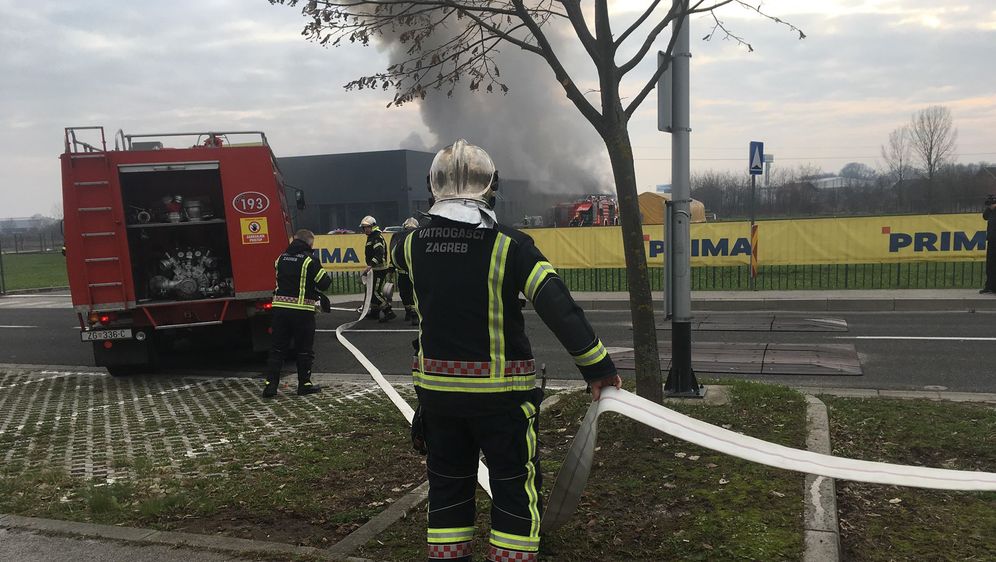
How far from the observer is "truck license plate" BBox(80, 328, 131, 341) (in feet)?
27.6

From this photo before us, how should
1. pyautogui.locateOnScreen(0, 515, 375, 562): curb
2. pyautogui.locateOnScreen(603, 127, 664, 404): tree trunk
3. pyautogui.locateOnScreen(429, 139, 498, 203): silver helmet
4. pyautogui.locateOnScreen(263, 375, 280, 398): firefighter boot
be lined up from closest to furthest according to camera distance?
pyautogui.locateOnScreen(429, 139, 498, 203): silver helmet < pyautogui.locateOnScreen(0, 515, 375, 562): curb < pyautogui.locateOnScreen(603, 127, 664, 404): tree trunk < pyautogui.locateOnScreen(263, 375, 280, 398): firefighter boot

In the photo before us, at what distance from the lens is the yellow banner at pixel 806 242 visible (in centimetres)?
1398

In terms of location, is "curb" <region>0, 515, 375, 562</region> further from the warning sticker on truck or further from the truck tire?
the warning sticker on truck

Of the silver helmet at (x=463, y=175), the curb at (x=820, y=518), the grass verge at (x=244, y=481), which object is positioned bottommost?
the grass verge at (x=244, y=481)

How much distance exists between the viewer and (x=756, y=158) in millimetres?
14164

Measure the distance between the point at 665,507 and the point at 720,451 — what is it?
0.84m

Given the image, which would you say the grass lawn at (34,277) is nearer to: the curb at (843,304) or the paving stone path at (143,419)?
the paving stone path at (143,419)

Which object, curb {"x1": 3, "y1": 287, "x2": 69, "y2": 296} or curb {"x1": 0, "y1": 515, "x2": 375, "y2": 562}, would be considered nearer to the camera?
curb {"x1": 0, "y1": 515, "x2": 375, "y2": 562}

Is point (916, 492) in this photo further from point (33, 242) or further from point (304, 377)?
point (33, 242)

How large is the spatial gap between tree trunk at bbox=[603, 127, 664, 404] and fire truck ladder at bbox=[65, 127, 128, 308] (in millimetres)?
6273

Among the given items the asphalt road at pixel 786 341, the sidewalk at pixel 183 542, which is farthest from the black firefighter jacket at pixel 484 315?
the asphalt road at pixel 786 341

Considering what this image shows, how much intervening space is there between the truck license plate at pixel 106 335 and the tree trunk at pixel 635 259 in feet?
20.9

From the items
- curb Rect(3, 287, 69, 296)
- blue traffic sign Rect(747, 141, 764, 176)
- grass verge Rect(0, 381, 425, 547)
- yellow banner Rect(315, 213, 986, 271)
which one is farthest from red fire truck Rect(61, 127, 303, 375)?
curb Rect(3, 287, 69, 296)

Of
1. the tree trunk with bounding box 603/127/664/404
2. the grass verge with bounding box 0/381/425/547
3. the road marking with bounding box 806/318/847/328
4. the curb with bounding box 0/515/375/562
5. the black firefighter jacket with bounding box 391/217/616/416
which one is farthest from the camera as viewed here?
the road marking with bounding box 806/318/847/328
